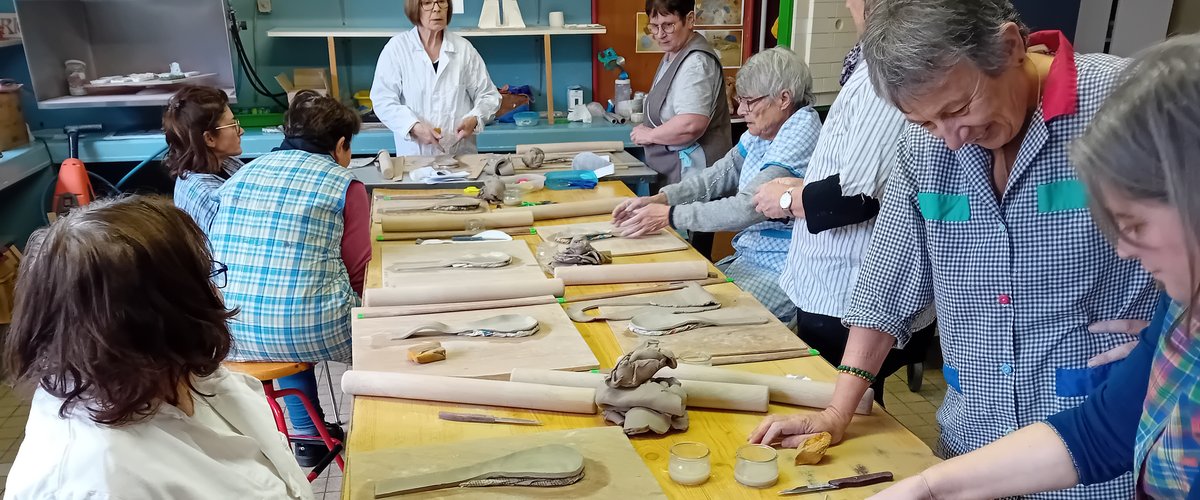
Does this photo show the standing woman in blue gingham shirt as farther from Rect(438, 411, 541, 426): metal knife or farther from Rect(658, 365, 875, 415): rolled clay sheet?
Rect(438, 411, 541, 426): metal knife

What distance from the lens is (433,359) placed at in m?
1.68

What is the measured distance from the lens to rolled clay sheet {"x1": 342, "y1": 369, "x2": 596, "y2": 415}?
151 centimetres

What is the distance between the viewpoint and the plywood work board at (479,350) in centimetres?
165

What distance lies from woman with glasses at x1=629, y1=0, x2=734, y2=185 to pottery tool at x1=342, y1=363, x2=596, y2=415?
7.58 ft

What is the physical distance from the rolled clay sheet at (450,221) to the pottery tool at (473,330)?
869 mm

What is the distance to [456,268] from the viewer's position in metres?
2.28

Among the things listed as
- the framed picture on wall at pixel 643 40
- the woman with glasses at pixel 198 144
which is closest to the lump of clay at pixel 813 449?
the woman with glasses at pixel 198 144

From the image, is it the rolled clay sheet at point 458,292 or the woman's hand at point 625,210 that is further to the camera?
the woman's hand at point 625,210

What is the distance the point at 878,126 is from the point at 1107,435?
877 millimetres

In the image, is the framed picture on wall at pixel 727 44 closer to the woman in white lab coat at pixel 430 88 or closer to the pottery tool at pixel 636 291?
the woman in white lab coat at pixel 430 88

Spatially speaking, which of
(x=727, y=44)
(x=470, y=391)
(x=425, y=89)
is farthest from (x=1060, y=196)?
(x=727, y=44)

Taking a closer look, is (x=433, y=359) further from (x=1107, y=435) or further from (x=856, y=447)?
(x=1107, y=435)

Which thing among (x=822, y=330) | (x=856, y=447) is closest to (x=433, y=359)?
(x=856, y=447)

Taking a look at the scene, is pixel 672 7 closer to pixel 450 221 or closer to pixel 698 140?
pixel 698 140
